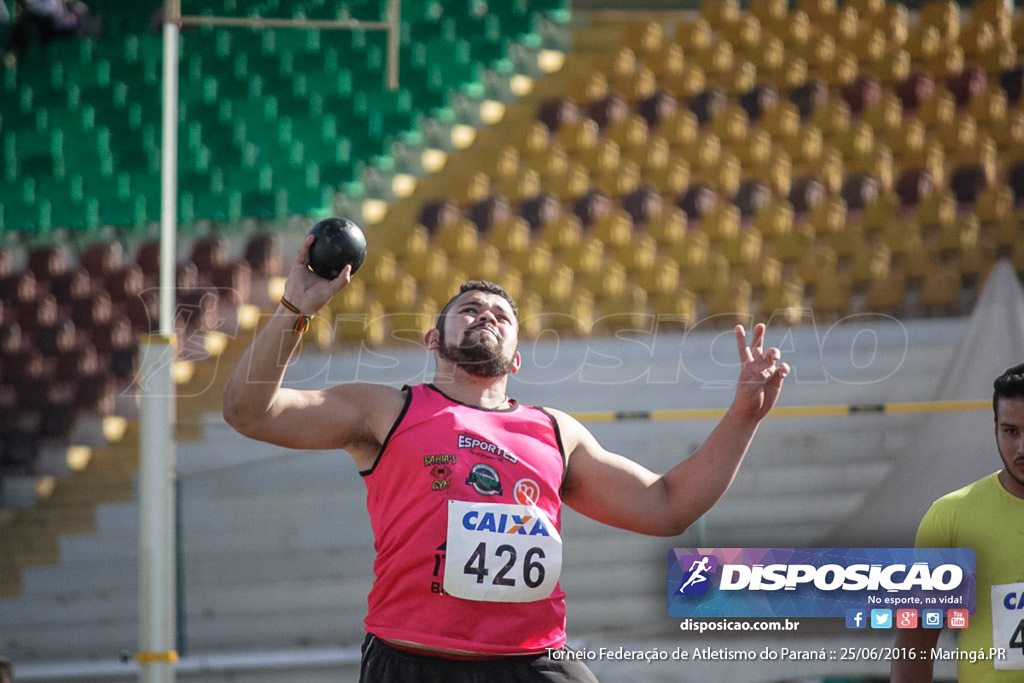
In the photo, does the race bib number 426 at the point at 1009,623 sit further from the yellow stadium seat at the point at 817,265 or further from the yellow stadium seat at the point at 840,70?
the yellow stadium seat at the point at 840,70

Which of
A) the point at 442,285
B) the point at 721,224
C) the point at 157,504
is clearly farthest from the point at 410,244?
the point at 157,504

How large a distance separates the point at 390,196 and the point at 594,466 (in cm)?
541

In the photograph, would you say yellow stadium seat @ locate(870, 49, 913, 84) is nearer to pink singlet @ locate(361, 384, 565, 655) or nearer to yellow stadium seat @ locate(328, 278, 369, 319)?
yellow stadium seat @ locate(328, 278, 369, 319)

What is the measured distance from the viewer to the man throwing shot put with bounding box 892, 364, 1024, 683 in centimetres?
260

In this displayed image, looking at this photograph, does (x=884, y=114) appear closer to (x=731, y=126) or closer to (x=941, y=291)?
(x=731, y=126)

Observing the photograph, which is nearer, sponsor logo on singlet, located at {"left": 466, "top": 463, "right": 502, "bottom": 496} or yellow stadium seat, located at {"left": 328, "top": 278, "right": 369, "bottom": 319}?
sponsor logo on singlet, located at {"left": 466, "top": 463, "right": 502, "bottom": 496}

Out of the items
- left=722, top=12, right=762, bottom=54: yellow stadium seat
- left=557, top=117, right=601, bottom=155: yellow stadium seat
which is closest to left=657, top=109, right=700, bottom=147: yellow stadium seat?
left=557, top=117, right=601, bottom=155: yellow stadium seat

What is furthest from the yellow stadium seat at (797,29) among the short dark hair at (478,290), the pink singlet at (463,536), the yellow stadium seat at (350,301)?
the pink singlet at (463,536)

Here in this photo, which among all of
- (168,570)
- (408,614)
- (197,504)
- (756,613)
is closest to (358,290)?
(197,504)

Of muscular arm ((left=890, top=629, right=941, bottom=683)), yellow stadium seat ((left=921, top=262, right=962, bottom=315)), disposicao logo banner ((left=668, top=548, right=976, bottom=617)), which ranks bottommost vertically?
muscular arm ((left=890, top=629, right=941, bottom=683))

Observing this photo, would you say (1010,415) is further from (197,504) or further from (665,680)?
(197,504)

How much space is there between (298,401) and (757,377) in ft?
3.52

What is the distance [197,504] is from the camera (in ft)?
17.0

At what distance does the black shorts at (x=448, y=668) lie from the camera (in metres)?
2.49
